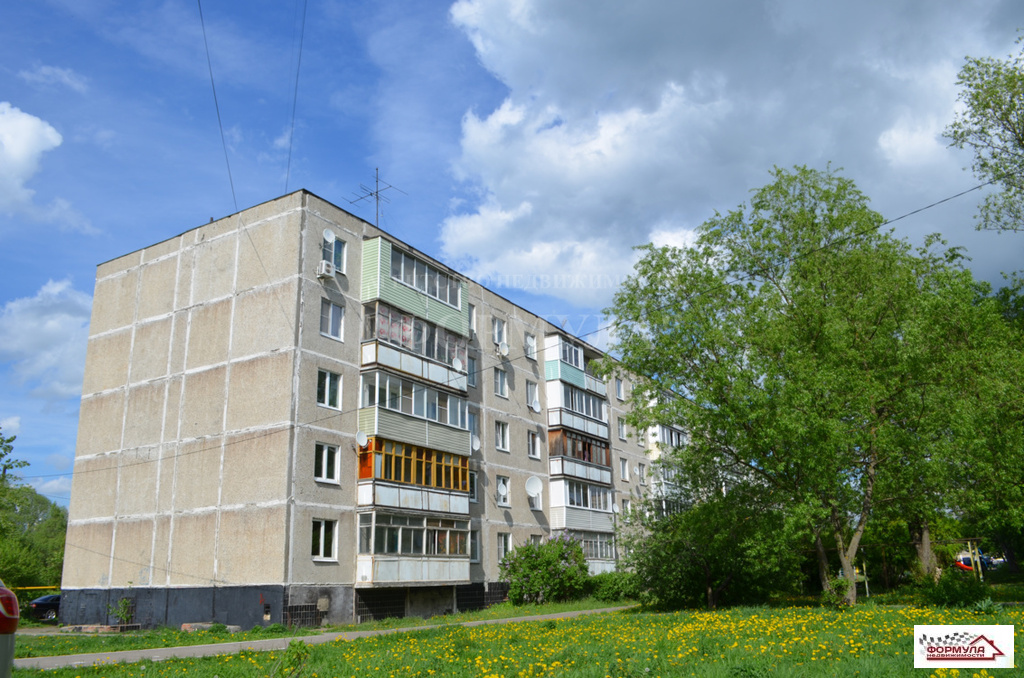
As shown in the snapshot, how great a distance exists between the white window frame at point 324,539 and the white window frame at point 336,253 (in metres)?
10.1

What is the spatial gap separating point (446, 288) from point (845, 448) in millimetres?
20390

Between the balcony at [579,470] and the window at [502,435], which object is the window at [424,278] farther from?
the balcony at [579,470]

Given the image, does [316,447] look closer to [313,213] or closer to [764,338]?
[313,213]

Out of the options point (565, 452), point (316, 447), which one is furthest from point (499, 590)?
point (316, 447)

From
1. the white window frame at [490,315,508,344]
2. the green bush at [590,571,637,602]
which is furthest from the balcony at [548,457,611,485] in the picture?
the white window frame at [490,315,508,344]

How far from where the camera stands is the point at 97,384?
34.5 m

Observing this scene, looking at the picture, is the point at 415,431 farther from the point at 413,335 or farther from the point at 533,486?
the point at 533,486

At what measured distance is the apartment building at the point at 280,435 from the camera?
90.3ft

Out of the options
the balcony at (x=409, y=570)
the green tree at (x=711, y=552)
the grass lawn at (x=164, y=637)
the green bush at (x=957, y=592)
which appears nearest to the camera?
the green bush at (x=957, y=592)

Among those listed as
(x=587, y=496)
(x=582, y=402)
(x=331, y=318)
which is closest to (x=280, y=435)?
(x=331, y=318)

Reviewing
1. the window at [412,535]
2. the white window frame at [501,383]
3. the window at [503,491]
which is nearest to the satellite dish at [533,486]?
the window at [503,491]

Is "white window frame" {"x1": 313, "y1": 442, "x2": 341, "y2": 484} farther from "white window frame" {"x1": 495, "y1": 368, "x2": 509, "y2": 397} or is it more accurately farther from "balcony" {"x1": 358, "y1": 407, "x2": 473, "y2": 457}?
"white window frame" {"x1": 495, "y1": 368, "x2": 509, "y2": 397}

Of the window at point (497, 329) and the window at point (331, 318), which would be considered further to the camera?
the window at point (497, 329)

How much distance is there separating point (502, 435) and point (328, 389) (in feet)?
44.6
